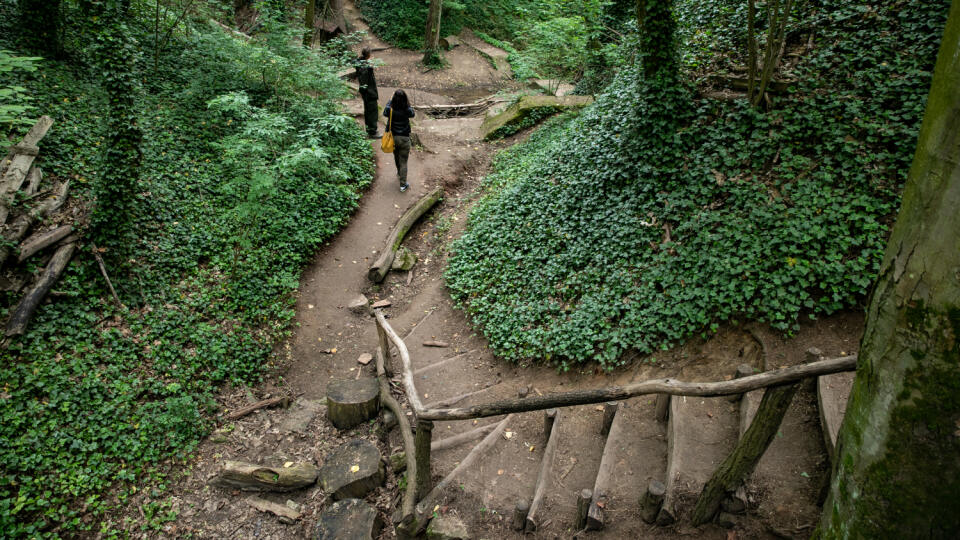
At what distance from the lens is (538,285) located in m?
7.51

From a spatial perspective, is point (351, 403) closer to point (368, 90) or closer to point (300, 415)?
point (300, 415)

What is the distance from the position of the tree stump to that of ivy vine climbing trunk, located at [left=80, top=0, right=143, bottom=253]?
4.09m

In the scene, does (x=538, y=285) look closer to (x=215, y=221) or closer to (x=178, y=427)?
(x=178, y=427)

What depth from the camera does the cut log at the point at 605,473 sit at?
3828mm

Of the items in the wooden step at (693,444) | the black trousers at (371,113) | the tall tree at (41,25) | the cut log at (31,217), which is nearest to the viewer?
the wooden step at (693,444)

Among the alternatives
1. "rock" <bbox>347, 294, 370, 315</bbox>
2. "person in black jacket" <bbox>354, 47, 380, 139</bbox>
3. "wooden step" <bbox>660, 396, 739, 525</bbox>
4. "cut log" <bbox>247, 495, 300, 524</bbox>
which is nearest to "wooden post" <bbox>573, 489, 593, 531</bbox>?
"wooden step" <bbox>660, 396, 739, 525</bbox>

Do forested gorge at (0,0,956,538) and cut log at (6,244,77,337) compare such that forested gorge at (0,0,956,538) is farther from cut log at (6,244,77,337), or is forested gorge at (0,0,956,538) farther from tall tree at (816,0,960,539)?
tall tree at (816,0,960,539)

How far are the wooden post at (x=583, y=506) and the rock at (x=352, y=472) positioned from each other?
2.59 meters

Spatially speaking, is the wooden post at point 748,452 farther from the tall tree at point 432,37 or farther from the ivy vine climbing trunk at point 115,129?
the tall tree at point 432,37

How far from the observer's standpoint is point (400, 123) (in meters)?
11.2

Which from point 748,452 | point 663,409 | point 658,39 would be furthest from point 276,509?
point 658,39

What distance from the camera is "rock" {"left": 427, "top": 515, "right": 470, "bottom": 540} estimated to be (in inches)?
174

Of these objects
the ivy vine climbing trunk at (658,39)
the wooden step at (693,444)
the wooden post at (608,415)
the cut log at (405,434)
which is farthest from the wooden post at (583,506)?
the ivy vine climbing trunk at (658,39)

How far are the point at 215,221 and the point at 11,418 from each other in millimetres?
4411
